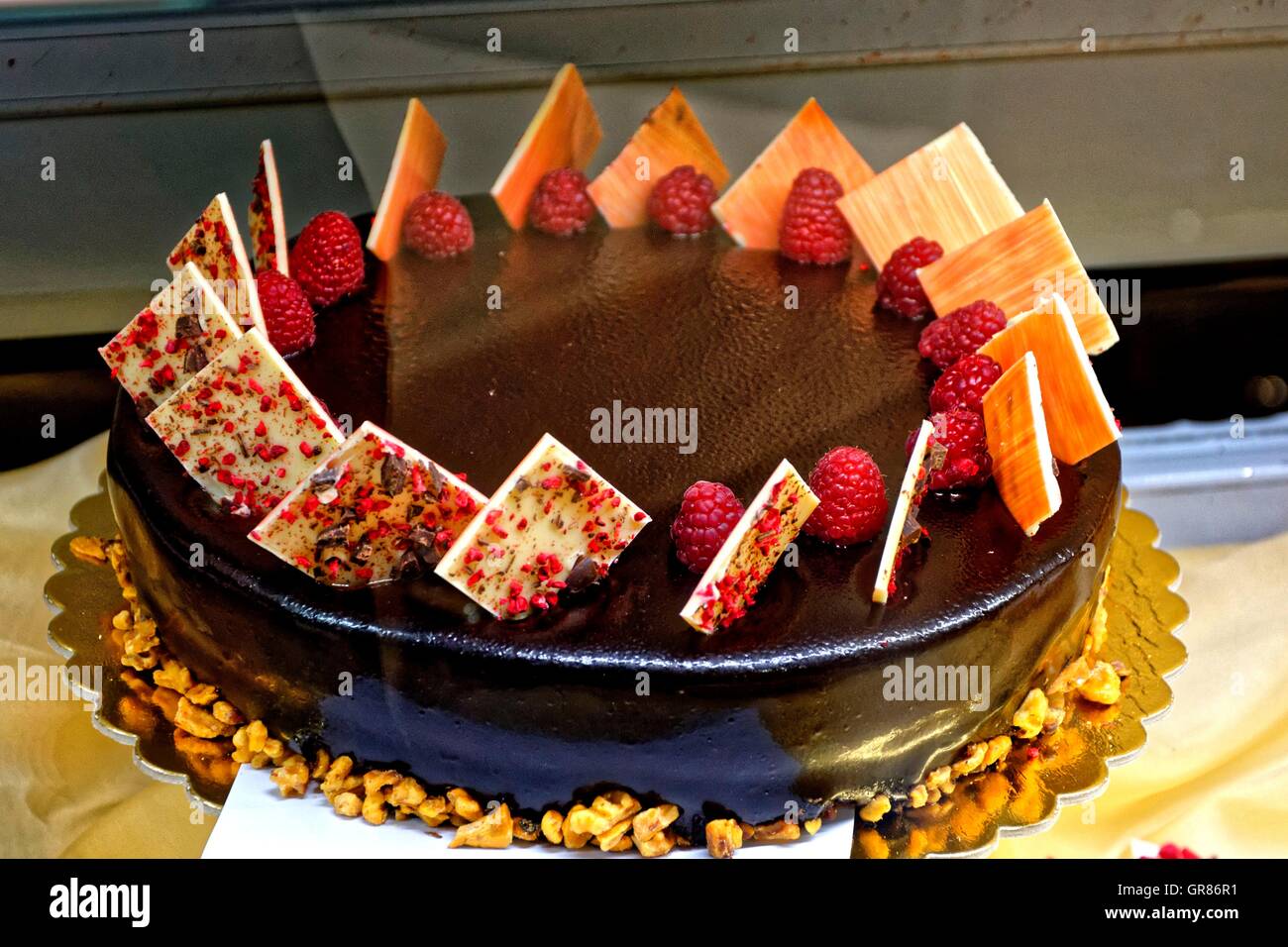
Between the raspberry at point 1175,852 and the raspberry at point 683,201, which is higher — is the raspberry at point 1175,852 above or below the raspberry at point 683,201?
below

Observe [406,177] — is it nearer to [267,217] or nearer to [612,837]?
[267,217]

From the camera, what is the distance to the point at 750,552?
169cm

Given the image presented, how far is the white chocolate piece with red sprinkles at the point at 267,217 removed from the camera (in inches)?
86.1

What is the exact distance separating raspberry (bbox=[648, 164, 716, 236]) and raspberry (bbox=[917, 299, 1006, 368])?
57 centimetres

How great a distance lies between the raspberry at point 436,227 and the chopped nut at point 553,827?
1.14m

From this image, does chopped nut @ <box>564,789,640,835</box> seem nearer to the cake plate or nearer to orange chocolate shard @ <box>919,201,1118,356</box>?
the cake plate

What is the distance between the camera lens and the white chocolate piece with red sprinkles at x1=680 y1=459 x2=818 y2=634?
65.2 inches

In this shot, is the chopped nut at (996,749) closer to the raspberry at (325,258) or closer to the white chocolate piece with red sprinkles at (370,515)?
the white chocolate piece with red sprinkles at (370,515)

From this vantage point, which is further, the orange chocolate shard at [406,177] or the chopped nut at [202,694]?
the orange chocolate shard at [406,177]

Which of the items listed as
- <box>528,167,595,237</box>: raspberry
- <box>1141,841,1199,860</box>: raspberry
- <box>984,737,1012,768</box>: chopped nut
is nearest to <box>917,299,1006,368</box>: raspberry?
<box>984,737,1012,768</box>: chopped nut

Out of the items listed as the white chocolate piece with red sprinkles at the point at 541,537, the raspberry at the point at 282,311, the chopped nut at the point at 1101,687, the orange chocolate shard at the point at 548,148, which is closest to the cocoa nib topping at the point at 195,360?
the raspberry at the point at 282,311

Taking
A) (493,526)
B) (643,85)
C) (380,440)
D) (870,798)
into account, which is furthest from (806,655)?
(643,85)

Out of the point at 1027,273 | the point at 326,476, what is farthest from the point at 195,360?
the point at 1027,273
